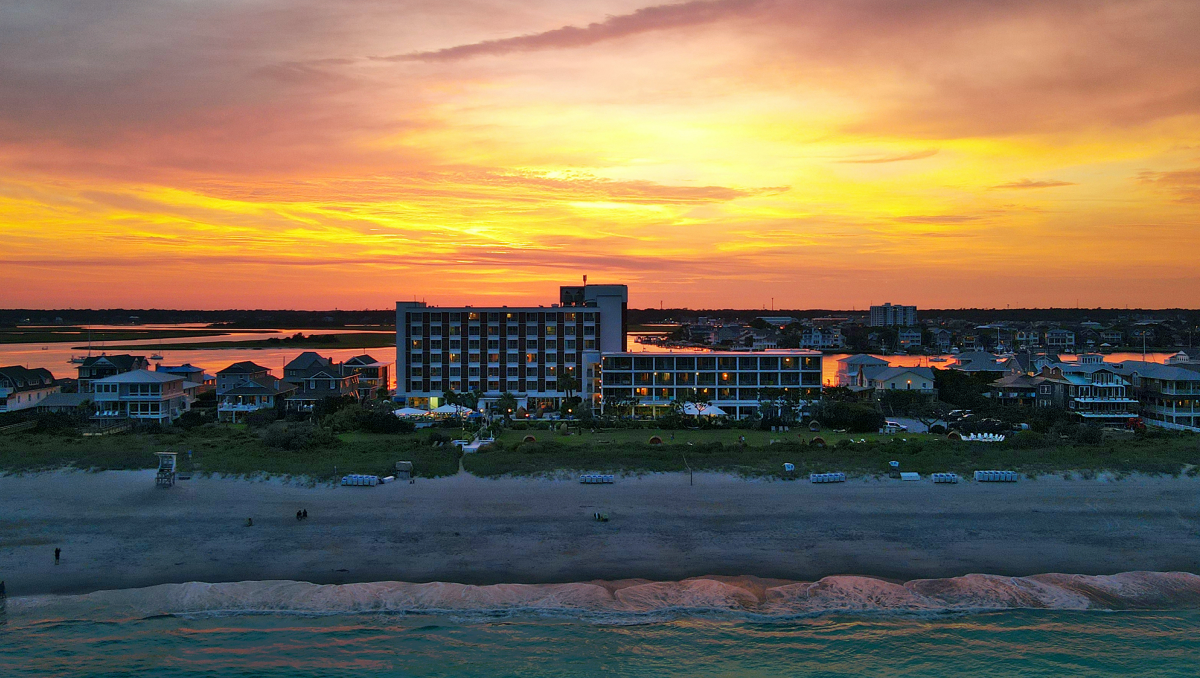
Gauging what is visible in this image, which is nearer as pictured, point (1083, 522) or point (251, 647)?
point (251, 647)

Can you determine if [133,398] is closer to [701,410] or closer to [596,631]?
[701,410]

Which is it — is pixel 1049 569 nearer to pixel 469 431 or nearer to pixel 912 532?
pixel 912 532

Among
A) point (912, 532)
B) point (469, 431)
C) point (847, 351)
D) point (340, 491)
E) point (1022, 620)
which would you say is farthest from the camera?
point (847, 351)

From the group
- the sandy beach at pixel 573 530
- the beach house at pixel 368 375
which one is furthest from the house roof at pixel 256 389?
the sandy beach at pixel 573 530

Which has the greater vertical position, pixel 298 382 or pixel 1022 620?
pixel 298 382

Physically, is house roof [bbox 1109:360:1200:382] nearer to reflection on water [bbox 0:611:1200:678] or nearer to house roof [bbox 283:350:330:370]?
reflection on water [bbox 0:611:1200:678]

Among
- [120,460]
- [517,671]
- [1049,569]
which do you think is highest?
[120,460]

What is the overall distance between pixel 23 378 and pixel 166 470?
41.6 m

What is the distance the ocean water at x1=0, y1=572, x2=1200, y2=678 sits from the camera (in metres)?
21.8

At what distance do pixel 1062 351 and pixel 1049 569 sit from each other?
7318 inches

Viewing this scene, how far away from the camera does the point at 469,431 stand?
47219 millimetres

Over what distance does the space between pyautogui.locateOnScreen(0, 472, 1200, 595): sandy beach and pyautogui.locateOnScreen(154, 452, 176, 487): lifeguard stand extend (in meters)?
0.56

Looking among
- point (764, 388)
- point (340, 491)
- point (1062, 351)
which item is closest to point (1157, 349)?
point (1062, 351)

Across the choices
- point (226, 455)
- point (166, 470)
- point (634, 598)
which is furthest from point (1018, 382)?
point (166, 470)
